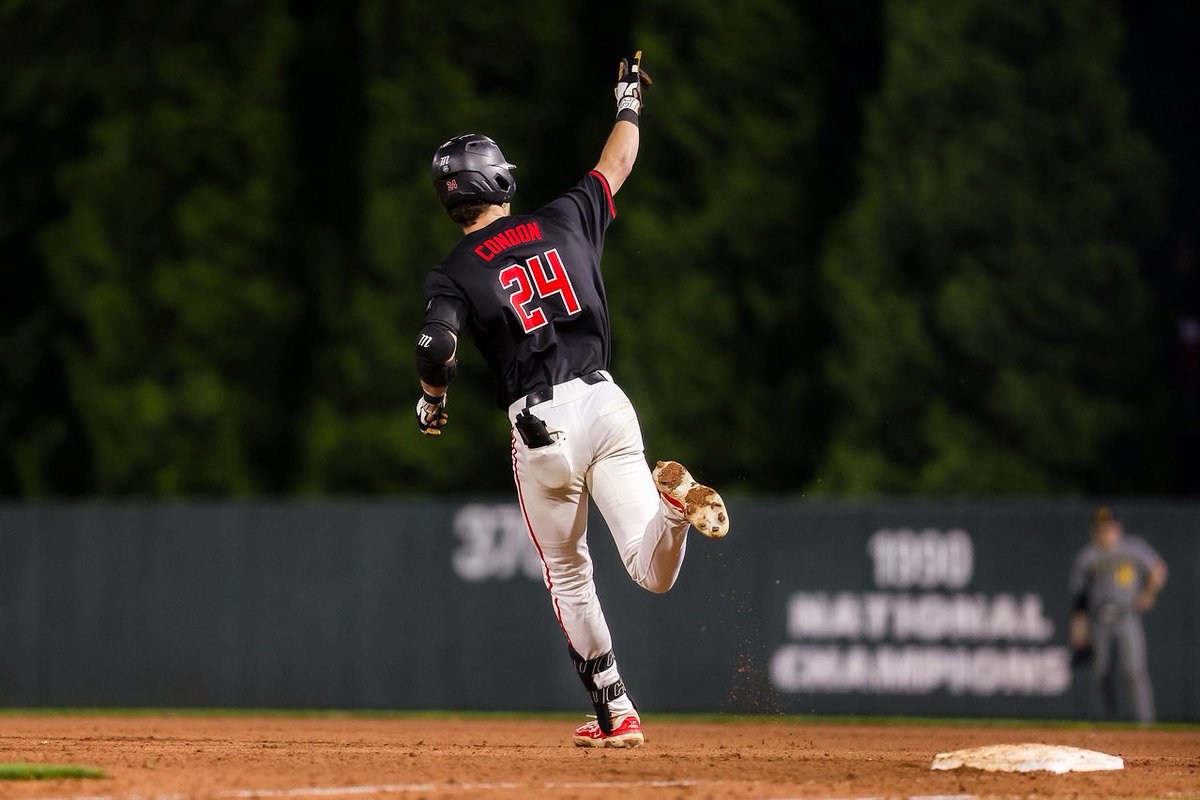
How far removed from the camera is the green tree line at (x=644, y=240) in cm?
1678

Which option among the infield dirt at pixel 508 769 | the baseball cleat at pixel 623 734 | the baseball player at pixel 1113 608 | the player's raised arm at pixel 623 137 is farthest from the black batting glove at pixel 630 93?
the baseball player at pixel 1113 608

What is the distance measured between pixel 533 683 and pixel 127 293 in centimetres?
A: 629

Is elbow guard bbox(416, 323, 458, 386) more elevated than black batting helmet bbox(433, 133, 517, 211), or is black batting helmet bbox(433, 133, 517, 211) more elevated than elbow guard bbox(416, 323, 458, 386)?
black batting helmet bbox(433, 133, 517, 211)

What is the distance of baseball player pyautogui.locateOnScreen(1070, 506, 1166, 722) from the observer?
14086 millimetres

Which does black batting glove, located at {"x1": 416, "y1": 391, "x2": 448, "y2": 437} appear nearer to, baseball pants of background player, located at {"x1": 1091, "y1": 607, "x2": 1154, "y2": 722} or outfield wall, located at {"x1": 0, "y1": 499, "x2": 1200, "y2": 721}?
outfield wall, located at {"x1": 0, "y1": 499, "x2": 1200, "y2": 721}

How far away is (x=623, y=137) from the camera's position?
7531mm

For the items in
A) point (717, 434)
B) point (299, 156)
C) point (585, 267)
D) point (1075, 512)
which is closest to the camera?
point (585, 267)

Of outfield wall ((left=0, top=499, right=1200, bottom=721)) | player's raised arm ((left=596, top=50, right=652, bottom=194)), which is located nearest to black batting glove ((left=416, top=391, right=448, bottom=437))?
player's raised arm ((left=596, top=50, right=652, bottom=194))

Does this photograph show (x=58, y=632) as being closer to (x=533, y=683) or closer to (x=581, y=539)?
(x=533, y=683)

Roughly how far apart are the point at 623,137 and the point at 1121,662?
830cm

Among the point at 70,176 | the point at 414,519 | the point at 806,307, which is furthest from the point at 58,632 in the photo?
the point at 806,307

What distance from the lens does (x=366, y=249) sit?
17984 mm

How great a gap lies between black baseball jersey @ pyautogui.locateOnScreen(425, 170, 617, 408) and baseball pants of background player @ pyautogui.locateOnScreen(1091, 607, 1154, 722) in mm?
8288

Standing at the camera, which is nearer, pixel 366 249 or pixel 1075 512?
pixel 1075 512
